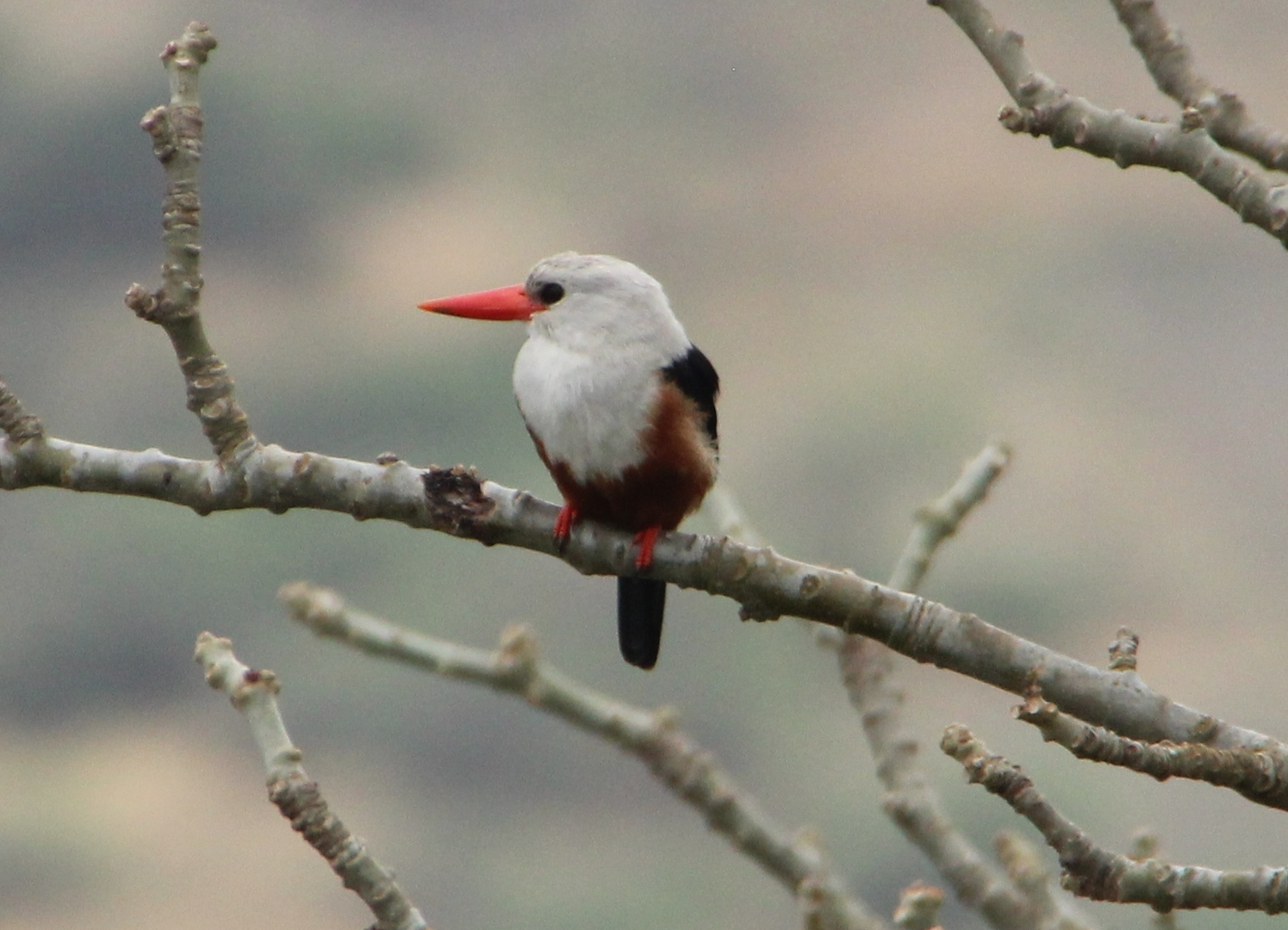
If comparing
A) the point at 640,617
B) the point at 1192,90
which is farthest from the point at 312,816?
the point at 640,617

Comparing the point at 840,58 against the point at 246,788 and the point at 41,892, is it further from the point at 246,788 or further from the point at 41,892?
the point at 41,892

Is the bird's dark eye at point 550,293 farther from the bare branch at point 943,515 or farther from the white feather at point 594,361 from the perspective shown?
the bare branch at point 943,515

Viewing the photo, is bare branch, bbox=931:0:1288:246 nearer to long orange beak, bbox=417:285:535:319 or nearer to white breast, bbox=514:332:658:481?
white breast, bbox=514:332:658:481

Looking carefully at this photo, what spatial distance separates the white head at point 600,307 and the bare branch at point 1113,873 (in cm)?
192

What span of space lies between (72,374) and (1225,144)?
5183 cm

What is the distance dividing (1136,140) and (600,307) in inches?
62.1

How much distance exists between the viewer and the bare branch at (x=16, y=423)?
3.06 m

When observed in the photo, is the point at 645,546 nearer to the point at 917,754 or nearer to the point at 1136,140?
the point at 917,754

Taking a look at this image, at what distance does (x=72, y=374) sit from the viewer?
169ft

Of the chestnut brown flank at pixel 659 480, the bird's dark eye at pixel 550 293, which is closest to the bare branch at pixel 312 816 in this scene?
the chestnut brown flank at pixel 659 480

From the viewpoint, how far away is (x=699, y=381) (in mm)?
4094

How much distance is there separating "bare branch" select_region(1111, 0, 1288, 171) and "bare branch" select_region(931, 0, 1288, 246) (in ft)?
0.13


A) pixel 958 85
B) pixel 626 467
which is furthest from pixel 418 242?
pixel 626 467

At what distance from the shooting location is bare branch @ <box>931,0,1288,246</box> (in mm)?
2688
